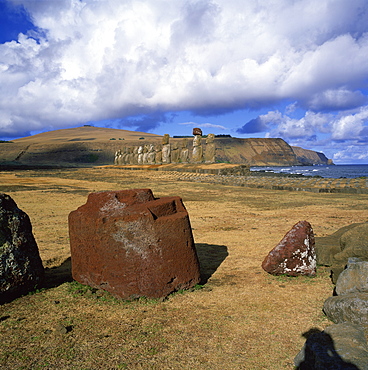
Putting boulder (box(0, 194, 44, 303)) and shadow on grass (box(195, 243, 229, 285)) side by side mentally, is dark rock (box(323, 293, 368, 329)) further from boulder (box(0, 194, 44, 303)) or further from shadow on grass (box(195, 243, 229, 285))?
boulder (box(0, 194, 44, 303))

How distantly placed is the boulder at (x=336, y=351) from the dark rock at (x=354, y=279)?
0.89m

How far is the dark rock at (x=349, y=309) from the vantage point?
2.93 m

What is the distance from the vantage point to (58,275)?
4.71 m

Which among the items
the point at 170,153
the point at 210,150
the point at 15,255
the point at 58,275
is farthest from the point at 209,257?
the point at 170,153

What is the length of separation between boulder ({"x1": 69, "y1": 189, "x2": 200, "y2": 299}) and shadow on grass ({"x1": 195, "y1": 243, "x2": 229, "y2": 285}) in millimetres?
659

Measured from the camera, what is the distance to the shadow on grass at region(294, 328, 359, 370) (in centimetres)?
218

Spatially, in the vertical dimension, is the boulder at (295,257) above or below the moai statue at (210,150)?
below

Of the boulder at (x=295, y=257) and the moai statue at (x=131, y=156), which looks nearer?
the boulder at (x=295, y=257)

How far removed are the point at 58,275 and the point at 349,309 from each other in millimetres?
3570

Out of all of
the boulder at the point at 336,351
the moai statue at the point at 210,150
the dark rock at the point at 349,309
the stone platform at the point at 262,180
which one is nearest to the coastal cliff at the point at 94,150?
the moai statue at the point at 210,150

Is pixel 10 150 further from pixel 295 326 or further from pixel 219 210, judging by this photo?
pixel 295 326

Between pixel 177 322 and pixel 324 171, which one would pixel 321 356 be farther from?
pixel 324 171

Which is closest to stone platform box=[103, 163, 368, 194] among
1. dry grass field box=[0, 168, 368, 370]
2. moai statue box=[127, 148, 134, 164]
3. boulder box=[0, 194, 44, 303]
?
moai statue box=[127, 148, 134, 164]

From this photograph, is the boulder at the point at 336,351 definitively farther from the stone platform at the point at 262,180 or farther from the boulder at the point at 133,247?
the stone platform at the point at 262,180
